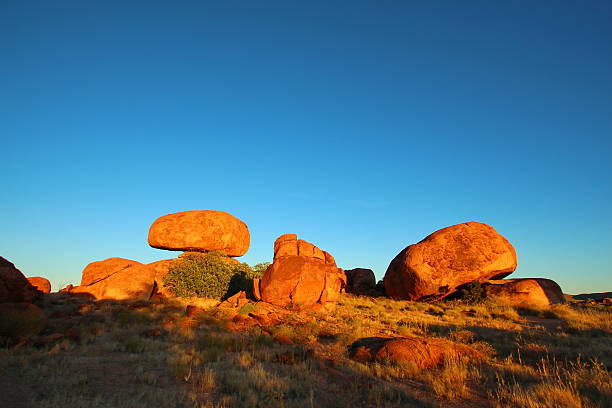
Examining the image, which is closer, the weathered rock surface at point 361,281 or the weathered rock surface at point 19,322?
the weathered rock surface at point 19,322

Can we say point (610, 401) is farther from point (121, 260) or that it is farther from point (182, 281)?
point (121, 260)

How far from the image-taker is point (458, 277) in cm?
2206

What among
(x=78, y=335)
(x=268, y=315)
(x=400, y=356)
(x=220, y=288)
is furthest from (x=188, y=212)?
(x=400, y=356)

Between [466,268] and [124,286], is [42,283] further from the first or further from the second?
[466,268]

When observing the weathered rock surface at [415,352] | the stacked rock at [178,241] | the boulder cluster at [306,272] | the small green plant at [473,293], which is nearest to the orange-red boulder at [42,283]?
the boulder cluster at [306,272]

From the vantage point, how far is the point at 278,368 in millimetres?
7867

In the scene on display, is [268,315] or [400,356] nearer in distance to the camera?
[400,356]

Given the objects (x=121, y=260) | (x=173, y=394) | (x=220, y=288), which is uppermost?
(x=121, y=260)

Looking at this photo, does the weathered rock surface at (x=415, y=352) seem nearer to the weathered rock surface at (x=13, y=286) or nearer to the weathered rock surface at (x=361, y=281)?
the weathered rock surface at (x=13, y=286)

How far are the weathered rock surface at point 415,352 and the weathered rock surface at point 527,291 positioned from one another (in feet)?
46.6

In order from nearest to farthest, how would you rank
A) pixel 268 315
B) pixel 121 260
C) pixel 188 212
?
pixel 268 315 < pixel 121 260 < pixel 188 212

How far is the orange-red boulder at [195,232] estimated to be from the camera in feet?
82.6

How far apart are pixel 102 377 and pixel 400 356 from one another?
6.54 metres

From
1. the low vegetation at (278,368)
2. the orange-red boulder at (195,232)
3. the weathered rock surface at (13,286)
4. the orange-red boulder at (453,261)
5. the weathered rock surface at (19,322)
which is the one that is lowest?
the low vegetation at (278,368)
